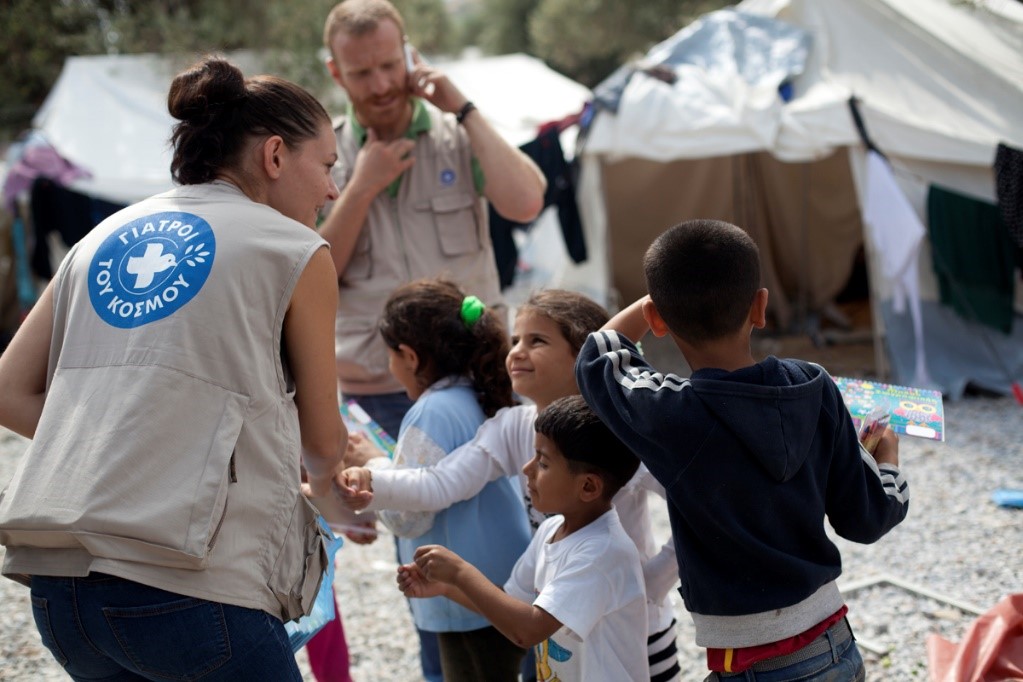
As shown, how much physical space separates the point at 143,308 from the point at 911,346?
6.71 metres

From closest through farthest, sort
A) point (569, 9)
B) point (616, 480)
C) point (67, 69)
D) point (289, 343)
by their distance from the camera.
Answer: point (289, 343) → point (616, 480) → point (67, 69) → point (569, 9)

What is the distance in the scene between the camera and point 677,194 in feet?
31.8

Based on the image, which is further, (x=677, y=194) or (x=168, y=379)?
(x=677, y=194)

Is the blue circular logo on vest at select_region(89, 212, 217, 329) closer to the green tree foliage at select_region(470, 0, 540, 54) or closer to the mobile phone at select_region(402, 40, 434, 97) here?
the mobile phone at select_region(402, 40, 434, 97)

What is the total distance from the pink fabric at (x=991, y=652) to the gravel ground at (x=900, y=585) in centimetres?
29

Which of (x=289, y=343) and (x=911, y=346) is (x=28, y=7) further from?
(x=289, y=343)

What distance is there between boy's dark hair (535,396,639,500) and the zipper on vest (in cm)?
129

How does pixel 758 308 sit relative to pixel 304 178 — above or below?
below

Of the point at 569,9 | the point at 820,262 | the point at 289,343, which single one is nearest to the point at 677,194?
the point at 820,262

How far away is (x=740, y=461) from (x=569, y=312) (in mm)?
788

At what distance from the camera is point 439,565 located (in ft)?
6.91

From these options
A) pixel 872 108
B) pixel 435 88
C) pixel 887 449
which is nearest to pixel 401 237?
pixel 435 88

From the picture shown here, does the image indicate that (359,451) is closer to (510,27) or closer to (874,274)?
(874,274)

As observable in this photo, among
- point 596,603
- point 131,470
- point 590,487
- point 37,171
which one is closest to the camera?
point 131,470
